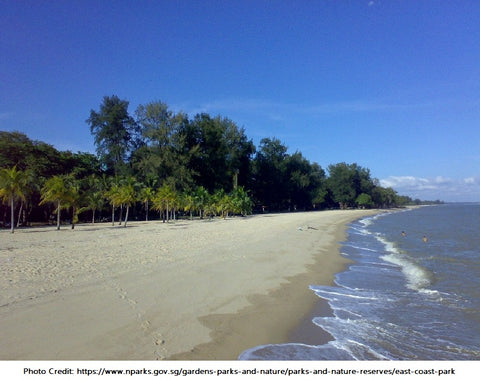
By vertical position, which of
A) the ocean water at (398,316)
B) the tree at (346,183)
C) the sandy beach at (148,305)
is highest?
the tree at (346,183)

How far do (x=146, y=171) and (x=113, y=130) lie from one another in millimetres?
10523

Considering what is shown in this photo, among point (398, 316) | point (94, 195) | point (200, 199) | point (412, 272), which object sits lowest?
point (412, 272)

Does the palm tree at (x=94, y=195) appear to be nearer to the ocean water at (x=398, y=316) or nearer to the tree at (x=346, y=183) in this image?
the ocean water at (x=398, y=316)

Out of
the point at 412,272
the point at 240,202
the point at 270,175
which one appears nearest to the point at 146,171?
the point at 240,202

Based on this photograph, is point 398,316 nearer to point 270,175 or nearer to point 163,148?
point 163,148

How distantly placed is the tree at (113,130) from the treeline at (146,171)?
17 cm

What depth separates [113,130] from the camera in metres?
55.4

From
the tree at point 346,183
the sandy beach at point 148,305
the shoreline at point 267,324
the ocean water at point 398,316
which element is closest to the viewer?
the sandy beach at point 148,305

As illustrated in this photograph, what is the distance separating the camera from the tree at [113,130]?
54.5 metres

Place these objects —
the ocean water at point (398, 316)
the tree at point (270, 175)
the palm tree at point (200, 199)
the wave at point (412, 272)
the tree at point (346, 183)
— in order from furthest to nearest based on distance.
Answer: the tree at point (346, 183) → the tree at point (270, 175) → the palm tree at point (200, 199) → the wave at point (412, 272) → the ocean water at point (398, 316)

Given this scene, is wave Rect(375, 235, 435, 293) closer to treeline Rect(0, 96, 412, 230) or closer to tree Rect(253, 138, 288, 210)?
treeline Rect(0, 96, 412, 230)

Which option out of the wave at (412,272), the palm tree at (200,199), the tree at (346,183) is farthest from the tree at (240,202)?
the tree at (346,183)

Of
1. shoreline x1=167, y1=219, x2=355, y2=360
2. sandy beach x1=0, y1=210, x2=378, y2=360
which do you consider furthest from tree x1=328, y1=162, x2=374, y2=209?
shoreline x1=167, y1=219, x2=355, y2=360

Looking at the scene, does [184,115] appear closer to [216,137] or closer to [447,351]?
[216,137]
